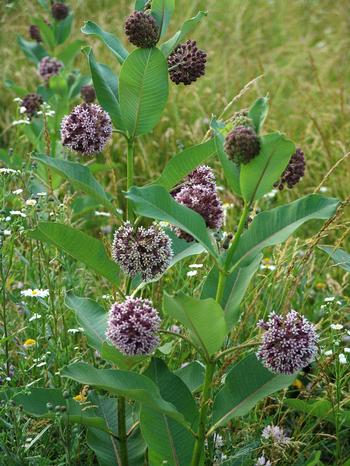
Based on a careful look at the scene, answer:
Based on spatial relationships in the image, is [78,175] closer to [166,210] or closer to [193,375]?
[166,210]

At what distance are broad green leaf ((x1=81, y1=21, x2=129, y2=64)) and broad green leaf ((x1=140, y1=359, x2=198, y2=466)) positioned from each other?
0.69 meters

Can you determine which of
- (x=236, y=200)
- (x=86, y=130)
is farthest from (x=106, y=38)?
(x=236, y=200)

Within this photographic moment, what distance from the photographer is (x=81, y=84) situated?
4.18m

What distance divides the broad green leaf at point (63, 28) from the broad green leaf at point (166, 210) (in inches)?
105

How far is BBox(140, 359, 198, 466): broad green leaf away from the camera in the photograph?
6.06 ft

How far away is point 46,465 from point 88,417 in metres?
0.21

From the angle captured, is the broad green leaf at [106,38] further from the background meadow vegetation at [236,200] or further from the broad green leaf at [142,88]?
the background meadow vegetation at [236,200]

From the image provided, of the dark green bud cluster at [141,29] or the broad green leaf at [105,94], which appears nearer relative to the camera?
the dark green bud cluster at [141,29]

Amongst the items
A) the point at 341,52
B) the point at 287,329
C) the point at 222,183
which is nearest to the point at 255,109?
the point at 287,329

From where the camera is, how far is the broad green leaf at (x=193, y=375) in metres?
1.97

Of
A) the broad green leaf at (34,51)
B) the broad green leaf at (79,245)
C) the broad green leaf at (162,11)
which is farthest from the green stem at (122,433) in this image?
the broad green leaf at (34,51)

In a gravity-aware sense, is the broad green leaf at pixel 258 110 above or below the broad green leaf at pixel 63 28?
below

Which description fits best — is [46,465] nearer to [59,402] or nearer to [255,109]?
[59,402]

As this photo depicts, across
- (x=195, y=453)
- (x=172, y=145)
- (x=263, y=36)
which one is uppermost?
(x=263, y=36)
